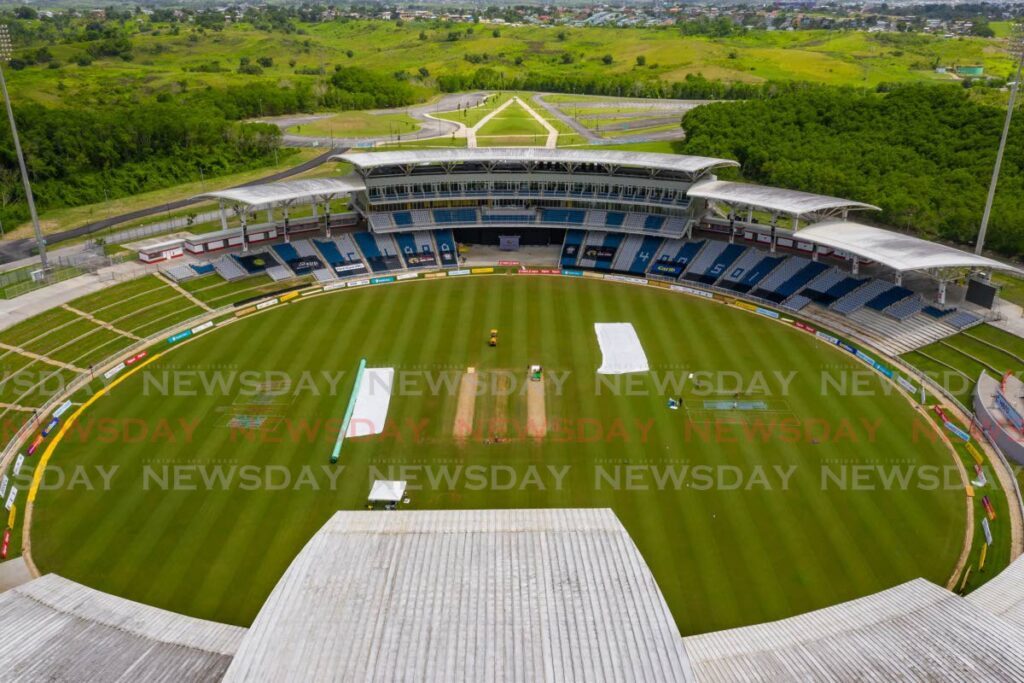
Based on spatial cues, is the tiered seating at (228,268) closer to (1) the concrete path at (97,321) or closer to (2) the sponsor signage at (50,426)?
(1) the concrete path at (97,321)

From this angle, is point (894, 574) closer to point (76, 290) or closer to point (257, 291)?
point (257, 291)

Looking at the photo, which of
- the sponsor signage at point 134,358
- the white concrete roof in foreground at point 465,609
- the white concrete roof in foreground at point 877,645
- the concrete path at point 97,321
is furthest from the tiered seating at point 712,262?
the concrete path at point 97,321

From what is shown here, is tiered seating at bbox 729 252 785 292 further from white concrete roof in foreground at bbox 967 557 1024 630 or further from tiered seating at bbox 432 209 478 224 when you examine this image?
white concrete roof in foreground at bbox 967 557 1024 630

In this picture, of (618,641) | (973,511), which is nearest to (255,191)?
(618,641)

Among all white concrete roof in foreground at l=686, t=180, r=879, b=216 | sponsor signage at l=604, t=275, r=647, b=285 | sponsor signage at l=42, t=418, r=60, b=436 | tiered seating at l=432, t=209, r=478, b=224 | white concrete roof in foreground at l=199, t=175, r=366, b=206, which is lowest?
sponsor signage at l=604, t=275, r=647, b=285

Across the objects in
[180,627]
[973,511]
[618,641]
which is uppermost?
[618,641]

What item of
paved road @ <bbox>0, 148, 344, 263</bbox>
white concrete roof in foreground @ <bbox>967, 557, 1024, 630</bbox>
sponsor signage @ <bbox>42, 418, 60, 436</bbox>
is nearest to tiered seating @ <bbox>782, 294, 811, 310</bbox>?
white concrete roof in foreground @ <bbox>967, 557, 1024, 630</bbox>

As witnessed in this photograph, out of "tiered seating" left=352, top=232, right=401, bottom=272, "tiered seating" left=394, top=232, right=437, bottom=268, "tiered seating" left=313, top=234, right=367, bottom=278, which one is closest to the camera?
"tiered seating" left=313, top=234, right=367, bottom=278

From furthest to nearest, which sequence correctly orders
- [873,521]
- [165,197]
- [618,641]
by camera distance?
[165,197] → [873,521] → [618,641]
